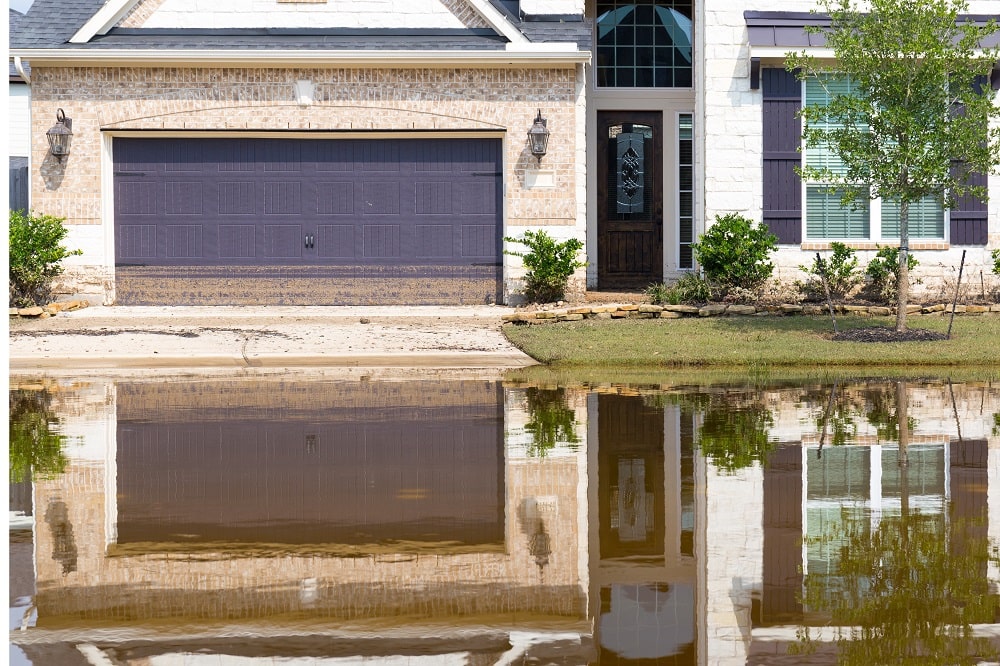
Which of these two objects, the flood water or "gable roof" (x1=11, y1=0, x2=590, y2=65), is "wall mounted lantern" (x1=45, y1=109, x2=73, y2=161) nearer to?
"gable roof" (x1=11, y1=0, x2=590, y2=65)

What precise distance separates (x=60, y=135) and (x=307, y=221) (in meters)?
3.47

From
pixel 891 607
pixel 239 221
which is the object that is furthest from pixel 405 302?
pixel 891 607

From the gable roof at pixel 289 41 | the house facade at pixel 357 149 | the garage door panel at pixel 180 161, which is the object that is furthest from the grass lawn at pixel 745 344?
the garage door panel at pixel 180 161

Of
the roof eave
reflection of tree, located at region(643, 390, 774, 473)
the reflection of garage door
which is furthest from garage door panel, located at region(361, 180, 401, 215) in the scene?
A: reflection of tree, located at region(643, 390, 774, 473)

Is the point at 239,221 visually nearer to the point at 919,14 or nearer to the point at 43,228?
the point at 43,228

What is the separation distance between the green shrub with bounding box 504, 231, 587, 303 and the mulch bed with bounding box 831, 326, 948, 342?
425 centimetres

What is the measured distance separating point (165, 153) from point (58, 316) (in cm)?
292

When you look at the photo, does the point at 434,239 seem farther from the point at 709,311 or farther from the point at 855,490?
the point at 855,490

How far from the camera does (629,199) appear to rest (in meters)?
20.8

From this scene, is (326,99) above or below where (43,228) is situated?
above

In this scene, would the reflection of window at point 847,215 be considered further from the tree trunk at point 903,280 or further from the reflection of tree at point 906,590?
the reflection of tree at point 906,590

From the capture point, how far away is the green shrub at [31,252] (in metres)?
17.4

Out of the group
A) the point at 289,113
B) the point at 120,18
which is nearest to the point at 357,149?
the point at 289,113

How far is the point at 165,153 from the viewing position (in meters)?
18.7
